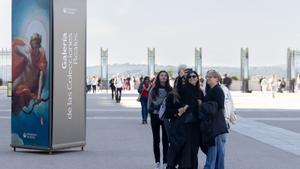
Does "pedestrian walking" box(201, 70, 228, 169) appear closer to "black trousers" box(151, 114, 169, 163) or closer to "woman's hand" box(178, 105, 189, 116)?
"woman's hand" box(178, 105, 189, 116)

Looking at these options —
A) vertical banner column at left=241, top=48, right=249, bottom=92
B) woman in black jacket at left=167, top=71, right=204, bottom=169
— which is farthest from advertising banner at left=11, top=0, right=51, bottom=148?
vertical banner column at left=241, top=48, right=249, bottom=92

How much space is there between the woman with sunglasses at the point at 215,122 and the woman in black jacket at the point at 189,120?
17cm

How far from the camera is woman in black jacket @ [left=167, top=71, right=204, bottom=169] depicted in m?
9.92

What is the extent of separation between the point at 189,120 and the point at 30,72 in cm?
439

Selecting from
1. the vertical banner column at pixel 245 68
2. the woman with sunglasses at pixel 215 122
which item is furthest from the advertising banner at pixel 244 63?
the woman with sunglasses at pixel 215 122

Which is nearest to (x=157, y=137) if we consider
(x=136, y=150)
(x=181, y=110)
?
(x=181, y=110)

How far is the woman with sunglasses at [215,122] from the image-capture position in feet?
32.9

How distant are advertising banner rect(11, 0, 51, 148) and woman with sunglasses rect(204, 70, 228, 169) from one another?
3.82 meters

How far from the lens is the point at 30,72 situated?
1337cm

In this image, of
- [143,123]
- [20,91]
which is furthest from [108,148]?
[143,123]

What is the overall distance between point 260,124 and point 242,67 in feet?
125

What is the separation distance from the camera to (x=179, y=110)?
9984 mm

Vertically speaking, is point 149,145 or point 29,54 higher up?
point 29,54

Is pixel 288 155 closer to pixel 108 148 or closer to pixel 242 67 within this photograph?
Result: pixel 108 148
